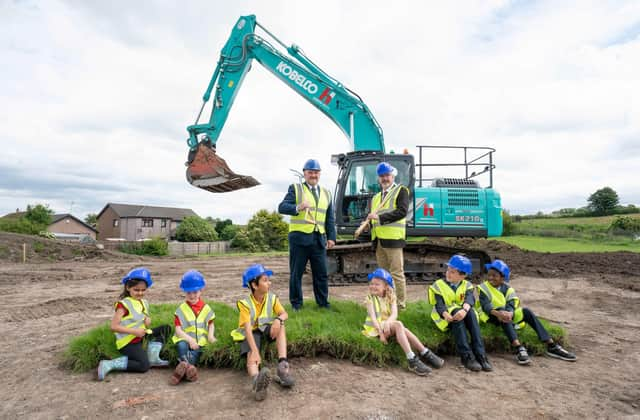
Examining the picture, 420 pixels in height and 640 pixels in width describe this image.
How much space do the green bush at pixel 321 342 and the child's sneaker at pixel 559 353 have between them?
0.09 meters

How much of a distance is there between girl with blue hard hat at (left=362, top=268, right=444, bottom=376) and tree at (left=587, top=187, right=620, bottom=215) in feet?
148

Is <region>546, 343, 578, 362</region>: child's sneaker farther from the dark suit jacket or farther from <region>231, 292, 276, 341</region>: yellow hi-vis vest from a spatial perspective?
<region>231, 292, 276, 341</region>: yellow hi-vis vest

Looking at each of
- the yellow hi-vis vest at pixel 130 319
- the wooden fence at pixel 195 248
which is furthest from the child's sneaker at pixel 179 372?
the wooden fence at pixel 195 248

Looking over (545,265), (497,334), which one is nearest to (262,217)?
(545,265)

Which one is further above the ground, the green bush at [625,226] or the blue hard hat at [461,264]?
the green bush at [625,226]

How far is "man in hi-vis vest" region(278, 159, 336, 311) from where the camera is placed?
4.89 metres

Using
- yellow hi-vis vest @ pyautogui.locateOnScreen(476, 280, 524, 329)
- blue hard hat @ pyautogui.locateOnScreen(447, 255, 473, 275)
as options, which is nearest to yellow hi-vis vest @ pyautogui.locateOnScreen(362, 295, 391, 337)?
blue hard hat @ pyautogui.locateOnScreen(447, 255, 473, 275)

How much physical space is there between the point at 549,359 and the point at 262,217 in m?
31.0

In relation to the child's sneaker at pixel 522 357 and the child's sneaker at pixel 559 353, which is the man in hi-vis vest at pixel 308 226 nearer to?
the child's sneaker at pixel 522 357

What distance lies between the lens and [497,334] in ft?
14.8

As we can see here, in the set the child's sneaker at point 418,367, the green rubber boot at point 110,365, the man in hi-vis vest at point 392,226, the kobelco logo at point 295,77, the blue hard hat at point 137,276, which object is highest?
the kobelco logo at point 295,77

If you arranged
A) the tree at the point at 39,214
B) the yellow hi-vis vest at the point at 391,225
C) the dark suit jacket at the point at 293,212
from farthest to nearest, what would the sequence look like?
the tree at the point at 39,214, the yellow hi-vis vest at the point at 391,225, the dark suit jacket at the point at 293,212

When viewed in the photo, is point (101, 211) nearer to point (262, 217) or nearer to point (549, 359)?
point (262, 217)

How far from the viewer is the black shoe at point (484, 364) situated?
3918 millimetres
